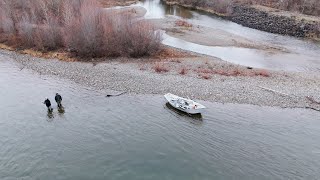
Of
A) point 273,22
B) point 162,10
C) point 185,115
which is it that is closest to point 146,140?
point 185,115

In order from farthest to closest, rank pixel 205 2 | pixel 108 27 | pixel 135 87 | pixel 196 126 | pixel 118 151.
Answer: pixel 205 2
pixel 108 27
pixel 135 87
pixel 196 126
pixel 118 151

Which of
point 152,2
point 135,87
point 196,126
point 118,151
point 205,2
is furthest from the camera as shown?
point 152,2

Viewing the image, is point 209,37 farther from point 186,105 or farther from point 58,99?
point 58,99

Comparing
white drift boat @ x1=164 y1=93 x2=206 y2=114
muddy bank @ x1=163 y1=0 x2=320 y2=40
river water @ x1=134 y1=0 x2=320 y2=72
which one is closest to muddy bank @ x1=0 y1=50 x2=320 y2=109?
white drift boat @ x1=164 y1=93 x2=206 y2=114

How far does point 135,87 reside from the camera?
44812mm

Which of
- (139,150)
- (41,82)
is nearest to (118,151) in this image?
(139,150)

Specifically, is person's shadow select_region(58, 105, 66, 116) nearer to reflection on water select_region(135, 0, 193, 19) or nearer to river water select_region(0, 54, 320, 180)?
river water select_region(0, 54, 320, 180)

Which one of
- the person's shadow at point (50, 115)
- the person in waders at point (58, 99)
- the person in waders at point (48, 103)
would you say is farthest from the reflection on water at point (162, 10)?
the person's shadow at point (50, 115)

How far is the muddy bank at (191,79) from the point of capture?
43.2 m

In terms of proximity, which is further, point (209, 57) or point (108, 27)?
point (209, 57)

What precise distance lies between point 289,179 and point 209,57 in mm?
36910

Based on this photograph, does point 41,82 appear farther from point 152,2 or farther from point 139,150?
point 152,2

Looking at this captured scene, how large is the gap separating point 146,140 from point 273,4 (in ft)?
291

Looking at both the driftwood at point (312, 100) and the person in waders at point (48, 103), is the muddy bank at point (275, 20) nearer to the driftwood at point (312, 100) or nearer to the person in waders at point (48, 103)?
the driftwood at point (312, 100)
